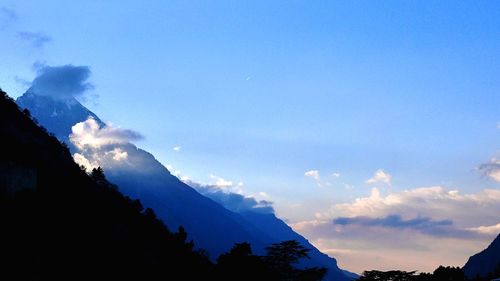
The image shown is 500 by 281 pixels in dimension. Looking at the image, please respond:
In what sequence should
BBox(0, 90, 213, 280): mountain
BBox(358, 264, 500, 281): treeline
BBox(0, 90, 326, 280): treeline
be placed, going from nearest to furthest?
BBox(0, 90, 213, 280): mountain
BBox(0, 90, 326, 280): treeline
BBox(358, 264, 500, 281): treeline

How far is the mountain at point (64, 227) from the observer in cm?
4053

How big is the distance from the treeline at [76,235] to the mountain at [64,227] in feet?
0.33

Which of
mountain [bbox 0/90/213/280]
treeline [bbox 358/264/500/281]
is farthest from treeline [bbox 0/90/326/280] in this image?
treeline [bbox 358/264/500/281]

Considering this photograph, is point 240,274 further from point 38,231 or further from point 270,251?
point 38,231

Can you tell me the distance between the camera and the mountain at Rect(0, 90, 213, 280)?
4053 centimetres

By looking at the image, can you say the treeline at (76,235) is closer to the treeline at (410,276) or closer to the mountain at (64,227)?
the mountain at (64,227)

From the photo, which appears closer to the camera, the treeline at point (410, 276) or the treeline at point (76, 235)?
the treeline at point (76, 235)

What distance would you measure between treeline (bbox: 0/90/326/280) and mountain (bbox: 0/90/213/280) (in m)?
0.10

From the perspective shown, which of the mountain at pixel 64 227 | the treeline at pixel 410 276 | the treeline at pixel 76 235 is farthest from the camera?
the treeline at pixel 410 276

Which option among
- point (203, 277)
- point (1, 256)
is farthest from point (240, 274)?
point (1, 256)

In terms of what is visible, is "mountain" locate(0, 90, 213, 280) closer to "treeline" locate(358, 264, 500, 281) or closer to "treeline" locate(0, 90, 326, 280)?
"treeline" locate(0, 90, 326, 280)

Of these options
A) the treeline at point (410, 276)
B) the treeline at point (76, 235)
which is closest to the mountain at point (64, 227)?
the treeline at point (76, 235)

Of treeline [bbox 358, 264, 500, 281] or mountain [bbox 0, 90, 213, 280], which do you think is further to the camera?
treeline [bbox 358, 264, 500, 281]

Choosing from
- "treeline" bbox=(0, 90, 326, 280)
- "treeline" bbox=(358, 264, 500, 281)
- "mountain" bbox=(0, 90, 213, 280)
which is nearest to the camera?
"mountain" bbox=(0, 90, 213, 280)
